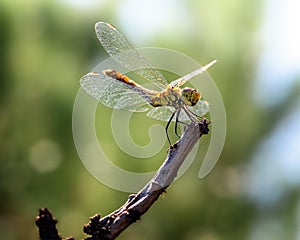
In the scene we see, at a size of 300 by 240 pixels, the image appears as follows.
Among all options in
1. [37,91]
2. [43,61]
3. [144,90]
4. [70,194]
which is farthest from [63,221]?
[144,90]

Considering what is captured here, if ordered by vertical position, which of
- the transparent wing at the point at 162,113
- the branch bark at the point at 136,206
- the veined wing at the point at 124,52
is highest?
the veined wing at the point at 124,52

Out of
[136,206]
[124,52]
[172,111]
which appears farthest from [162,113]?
[136,206]

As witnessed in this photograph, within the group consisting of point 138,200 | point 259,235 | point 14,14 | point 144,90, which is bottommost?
point 138,200

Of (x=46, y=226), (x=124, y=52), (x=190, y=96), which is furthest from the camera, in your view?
(x=124, y=52)

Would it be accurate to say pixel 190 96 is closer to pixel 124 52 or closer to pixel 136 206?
pixel 124 52

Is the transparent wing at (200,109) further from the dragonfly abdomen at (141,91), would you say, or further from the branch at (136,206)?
the branch at (136,206)

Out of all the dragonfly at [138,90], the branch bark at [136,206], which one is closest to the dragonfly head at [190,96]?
the dragonfly at [138,90]

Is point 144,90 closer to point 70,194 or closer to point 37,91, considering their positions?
point 70,194
